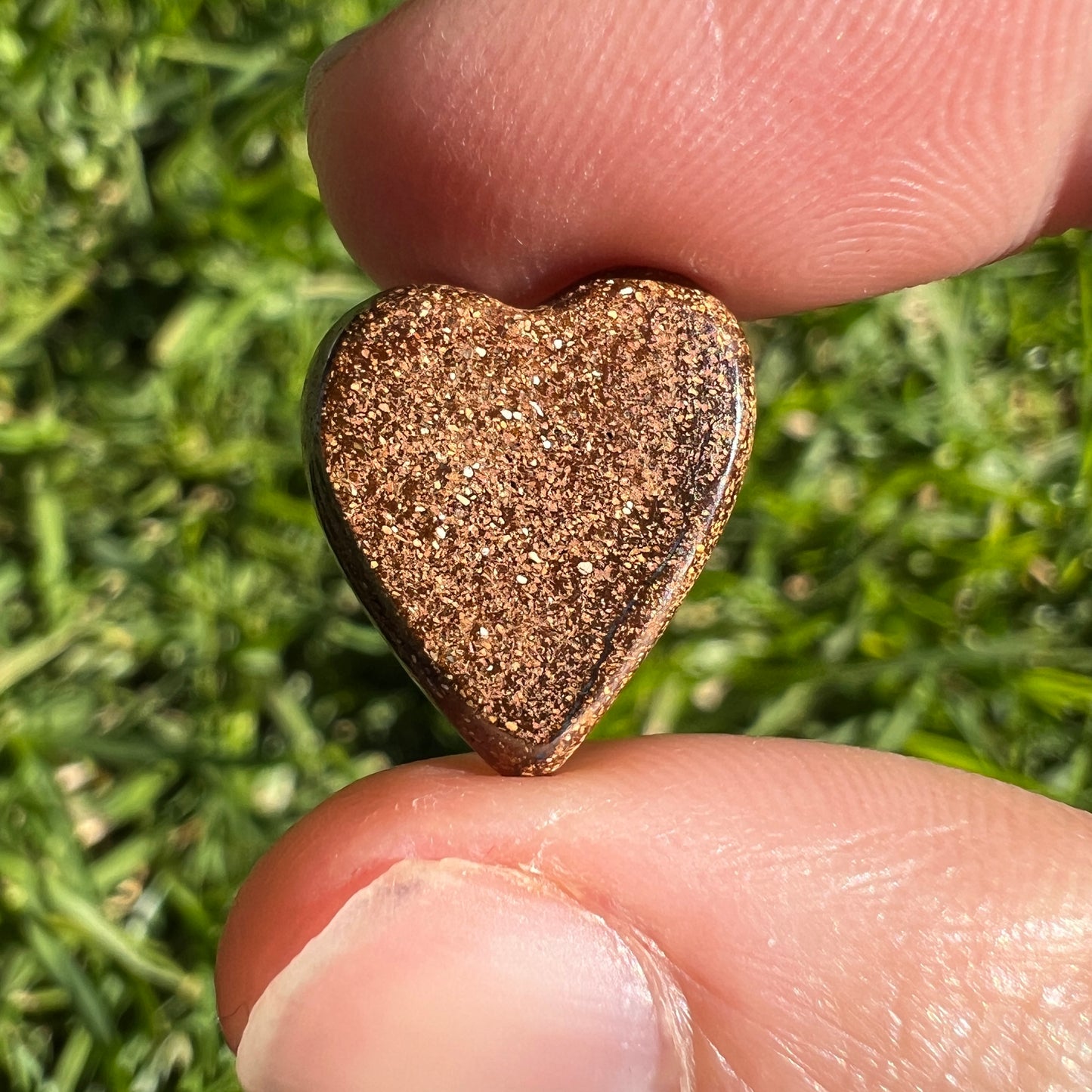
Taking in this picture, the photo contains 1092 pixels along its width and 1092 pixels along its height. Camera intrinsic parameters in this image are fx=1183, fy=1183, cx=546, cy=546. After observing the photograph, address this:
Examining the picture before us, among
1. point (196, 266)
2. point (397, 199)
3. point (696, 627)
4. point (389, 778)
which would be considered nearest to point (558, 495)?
point (389, 778)

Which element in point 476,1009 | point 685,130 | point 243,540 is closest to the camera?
point 476,1009

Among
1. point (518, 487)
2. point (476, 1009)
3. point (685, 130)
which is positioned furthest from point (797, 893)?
point (685, 130)

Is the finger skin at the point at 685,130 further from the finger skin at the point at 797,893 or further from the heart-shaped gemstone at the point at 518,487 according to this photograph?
the finger skin at the point at 797,893

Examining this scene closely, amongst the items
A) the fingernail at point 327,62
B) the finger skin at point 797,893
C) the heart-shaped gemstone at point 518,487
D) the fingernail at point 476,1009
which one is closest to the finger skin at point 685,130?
the fingernail at point 327,62

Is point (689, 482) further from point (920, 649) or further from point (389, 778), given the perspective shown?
point (920, 649)

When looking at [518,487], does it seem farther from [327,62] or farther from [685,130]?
[327,62]

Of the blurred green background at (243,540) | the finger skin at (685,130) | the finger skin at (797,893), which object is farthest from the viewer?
the blurred green background at (243,540)
